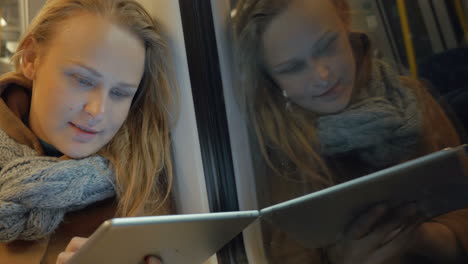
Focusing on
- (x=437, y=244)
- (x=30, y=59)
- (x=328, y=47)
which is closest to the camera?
(x=437, y=244)

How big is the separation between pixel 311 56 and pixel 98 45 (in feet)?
1.48

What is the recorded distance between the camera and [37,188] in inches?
35.2

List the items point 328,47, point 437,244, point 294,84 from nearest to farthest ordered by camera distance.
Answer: point 437,244
point 328,47
point 294,84

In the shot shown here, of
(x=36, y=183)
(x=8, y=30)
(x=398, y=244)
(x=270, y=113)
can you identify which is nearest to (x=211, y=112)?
(x=270, y=113)

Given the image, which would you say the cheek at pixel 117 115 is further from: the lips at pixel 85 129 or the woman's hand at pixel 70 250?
the woman's hand at pixel 70 250

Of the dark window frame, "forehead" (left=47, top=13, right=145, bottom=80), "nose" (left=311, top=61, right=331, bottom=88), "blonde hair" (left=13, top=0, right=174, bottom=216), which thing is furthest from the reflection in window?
"nose" (left=311, top=61, right=331, bottom=88)

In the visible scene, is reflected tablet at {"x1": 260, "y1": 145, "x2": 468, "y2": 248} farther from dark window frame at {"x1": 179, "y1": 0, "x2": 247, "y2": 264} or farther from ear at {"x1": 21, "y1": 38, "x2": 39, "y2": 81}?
ear at {"x1": 21, "y1": 38, "x2": 39, "y2": 81}

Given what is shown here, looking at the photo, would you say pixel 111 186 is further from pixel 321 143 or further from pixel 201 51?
pixel 321 143

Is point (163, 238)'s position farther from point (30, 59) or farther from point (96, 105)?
point (30, 59)

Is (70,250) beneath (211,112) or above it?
beneath

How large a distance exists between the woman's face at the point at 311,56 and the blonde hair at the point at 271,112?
0.02 m

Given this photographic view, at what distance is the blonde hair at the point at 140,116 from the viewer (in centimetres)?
103

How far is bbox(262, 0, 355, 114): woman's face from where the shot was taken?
2.38ft

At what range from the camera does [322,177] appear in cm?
80
